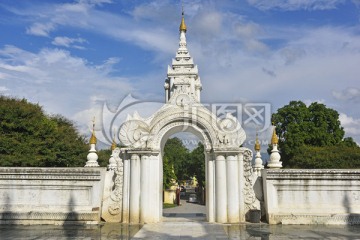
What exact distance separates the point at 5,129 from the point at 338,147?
94.8 ft

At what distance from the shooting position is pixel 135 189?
16.0 m

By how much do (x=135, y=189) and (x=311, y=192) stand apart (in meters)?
Result: 7.30

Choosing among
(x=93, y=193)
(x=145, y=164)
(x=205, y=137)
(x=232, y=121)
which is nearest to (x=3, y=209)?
(x=93, y=193)

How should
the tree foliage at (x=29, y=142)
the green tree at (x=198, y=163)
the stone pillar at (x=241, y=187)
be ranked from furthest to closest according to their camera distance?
the green tree at (x=198, y=163) < the tree foliage at (x=29, y=142) < the stone pillar at (x=241, y=187)

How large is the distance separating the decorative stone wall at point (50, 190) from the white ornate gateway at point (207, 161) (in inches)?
41.1

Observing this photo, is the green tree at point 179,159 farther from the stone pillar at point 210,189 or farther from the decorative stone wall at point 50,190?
the decorative stone wall at point 50,190

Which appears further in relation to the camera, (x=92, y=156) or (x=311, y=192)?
(x=92, y=156)

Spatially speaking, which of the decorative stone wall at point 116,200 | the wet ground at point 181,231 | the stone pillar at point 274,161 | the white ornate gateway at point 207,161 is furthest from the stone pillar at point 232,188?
the decorative stone wall at point 116,200

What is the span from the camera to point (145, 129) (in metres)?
16.3

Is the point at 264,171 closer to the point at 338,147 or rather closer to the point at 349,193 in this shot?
the point at 349,193

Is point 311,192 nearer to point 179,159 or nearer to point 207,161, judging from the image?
point 207,161

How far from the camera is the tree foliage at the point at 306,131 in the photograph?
1462 inches

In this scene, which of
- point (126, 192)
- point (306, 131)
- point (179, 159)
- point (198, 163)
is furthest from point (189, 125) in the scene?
point (179, 159)

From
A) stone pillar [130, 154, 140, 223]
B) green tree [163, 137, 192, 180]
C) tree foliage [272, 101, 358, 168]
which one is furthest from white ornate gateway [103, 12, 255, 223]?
green tree [163, 137, 192, 180]
